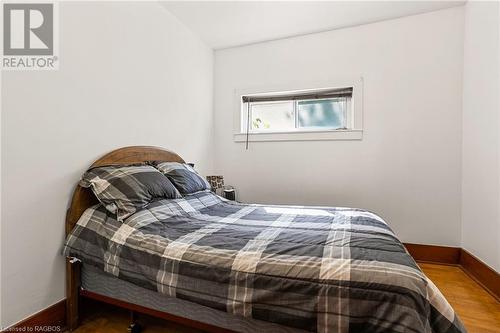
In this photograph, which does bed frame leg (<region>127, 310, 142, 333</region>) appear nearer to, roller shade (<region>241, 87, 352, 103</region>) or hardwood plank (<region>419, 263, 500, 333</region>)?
hardwood plank (<region>419, 263, 500, 333</region>)

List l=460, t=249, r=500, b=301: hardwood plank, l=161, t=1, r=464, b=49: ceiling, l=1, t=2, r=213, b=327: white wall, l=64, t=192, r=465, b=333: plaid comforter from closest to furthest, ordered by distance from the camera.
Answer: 1. l=64, t=192, r=465, b=333: plaid comforter
2. l=1, t=2, r=213, b=327: white wall
3. l=460, t=249, r=500, b=301: hardwood plank
4. l=161, t=1, r=464, b=49: ceiling

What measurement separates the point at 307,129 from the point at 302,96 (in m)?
0.40

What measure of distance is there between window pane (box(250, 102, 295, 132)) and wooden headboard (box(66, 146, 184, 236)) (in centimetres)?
116

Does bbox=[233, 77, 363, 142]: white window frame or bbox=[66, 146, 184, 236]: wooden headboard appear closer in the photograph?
bbox=[66, 146, 184, 236]: wooden headboard

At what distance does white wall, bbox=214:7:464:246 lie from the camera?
2.38m

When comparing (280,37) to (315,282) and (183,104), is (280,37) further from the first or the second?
(315,282)

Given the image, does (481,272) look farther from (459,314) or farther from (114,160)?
(114,160)

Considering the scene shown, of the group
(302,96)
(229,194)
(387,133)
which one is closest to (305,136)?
(302,96)

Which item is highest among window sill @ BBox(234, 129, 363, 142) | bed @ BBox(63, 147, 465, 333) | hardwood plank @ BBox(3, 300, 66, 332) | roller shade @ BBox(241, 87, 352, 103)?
roller shade @ BBox(241, 87, 352, 103)

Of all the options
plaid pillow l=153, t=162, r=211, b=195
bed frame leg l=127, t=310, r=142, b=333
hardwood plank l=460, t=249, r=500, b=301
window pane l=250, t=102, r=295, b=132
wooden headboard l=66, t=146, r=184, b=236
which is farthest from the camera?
window pane l=250, t=102, r=295, b=132

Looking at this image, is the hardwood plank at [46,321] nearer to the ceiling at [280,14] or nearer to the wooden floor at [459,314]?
the wooden floor at [459,314]

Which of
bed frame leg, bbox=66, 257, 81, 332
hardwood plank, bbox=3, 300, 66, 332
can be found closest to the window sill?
bed frame leg, bbox=66, 257, 81, 332

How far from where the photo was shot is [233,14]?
2434mm

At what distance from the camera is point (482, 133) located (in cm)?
201
